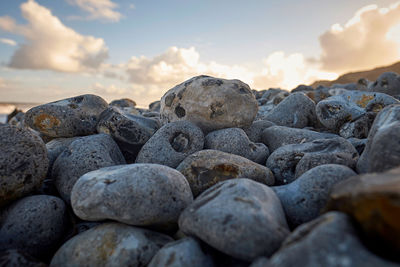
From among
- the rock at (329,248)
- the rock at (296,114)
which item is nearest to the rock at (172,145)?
the rock at (329,248)

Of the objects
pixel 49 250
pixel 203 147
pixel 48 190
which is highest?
pixel 203 147

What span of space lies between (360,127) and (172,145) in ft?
11.8

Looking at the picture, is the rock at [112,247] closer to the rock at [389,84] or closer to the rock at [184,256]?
the rock at [184,256]

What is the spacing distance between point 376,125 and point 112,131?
3.93m

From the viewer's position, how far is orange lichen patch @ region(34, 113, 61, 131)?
16.3 ft

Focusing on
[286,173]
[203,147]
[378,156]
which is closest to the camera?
[378,156]

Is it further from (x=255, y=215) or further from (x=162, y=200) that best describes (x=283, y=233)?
(x=162, y=200)

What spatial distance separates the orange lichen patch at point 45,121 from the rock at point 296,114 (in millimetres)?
4506

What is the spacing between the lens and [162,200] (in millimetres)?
2820

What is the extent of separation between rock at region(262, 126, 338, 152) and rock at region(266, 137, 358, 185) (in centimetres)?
80

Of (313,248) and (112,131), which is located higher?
(112,131)

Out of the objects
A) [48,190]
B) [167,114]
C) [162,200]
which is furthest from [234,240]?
[167,114]

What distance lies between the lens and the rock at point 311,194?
275cm

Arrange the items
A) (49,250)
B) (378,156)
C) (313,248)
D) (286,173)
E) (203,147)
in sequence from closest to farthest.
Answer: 1. (313,248)
2. (378,156)
3. (49,250)
4. (286,173)
5. (203,147)
